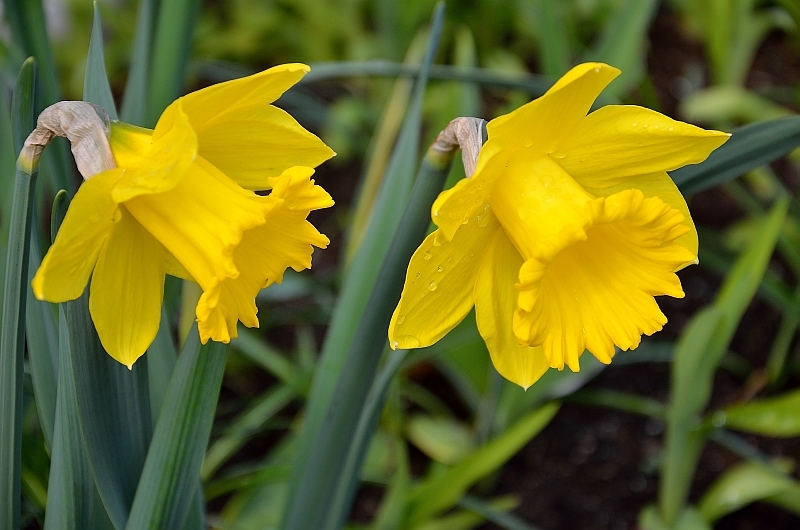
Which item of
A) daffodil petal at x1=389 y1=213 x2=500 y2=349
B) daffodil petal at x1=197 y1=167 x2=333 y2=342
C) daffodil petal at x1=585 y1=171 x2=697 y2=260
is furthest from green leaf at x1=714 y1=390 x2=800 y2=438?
daffodil petal at x1=197 y1=167 x2=333 y2=342

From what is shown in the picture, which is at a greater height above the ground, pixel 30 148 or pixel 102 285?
pixel 30 148

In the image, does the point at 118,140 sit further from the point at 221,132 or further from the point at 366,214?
the point at 366,214

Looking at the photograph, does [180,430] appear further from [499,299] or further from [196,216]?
[499,299]

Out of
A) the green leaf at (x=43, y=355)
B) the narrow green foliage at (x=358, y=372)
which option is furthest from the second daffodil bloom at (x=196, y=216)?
the green leaf at (x=43, y=355)

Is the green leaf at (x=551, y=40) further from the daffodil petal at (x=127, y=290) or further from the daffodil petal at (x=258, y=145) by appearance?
the daffodil petal at (x=127, y=290)

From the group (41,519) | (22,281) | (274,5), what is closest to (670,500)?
(41,519)

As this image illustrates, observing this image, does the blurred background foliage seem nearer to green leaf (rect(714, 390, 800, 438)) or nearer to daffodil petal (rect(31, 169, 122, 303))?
green leaf (rect(714, 390, 800, 438))
